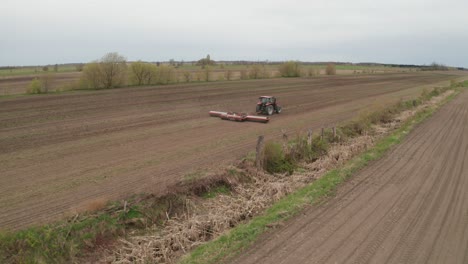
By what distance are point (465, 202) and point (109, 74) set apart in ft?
133

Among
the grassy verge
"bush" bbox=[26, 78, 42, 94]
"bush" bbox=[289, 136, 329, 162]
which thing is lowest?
the grassy verge

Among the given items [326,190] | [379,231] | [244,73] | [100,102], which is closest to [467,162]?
[326,190]

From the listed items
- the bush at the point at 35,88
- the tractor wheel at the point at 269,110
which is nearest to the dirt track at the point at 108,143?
the tractor wheel at the point at 269,110

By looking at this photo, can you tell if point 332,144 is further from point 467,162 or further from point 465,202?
point 465,202

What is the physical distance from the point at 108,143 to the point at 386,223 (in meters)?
14.7

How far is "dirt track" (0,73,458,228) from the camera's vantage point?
38.0 feet

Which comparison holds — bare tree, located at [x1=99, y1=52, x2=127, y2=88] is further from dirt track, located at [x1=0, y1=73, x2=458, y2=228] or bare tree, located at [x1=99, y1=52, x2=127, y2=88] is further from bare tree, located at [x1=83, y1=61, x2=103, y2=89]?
dirt track, located at [x1=0, y1=73, x2=458, y2=228]

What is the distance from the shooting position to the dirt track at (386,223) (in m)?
7.80

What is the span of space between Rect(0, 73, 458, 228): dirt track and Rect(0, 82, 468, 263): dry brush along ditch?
877 mm

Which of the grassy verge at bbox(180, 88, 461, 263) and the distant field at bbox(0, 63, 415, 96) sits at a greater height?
the distant field at bbox(0, 63, 415, 96)

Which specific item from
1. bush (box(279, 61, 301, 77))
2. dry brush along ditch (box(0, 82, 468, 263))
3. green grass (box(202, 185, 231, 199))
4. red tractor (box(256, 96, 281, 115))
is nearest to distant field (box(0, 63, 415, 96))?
bush (box(279, 61, 301, 77))

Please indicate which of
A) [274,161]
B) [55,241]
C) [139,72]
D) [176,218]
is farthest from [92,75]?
[55,241]

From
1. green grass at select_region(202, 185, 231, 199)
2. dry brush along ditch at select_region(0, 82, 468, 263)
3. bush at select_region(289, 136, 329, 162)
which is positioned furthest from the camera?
bush at select_region(289, 136, 329, 162)

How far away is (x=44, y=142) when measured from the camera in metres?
18.2
